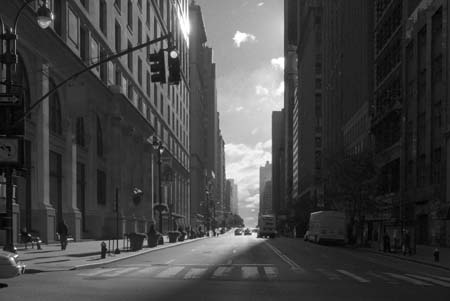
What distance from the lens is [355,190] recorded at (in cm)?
5325

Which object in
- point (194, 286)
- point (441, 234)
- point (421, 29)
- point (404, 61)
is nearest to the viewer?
point (194, 286)

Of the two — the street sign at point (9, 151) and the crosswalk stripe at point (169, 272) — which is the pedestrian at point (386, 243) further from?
the street sign at point (9, 151)

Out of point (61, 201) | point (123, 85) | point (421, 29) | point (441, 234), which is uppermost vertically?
point (421, 29)

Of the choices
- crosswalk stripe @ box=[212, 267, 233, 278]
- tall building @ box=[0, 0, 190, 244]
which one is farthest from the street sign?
crosswalk stripe @ box=[212, 267, 233, 278]

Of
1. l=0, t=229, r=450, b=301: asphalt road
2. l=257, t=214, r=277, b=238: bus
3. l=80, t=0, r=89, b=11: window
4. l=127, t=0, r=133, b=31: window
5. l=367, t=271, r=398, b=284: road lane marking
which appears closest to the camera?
l=0, t=229, r=450, b=301: asphalt road

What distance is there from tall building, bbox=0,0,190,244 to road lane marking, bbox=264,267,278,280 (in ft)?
31.9

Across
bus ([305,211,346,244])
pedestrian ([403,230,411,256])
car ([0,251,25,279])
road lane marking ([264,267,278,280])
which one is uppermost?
car ([0,251,25,279])

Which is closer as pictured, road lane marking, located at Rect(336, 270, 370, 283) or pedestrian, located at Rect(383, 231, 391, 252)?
road lane marking, located at Rect(336, 270, 370, 283)

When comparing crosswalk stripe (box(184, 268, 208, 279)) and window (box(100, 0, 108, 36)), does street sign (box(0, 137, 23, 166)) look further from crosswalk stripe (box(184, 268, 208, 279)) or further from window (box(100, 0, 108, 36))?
window (box(100, 0, 108, 36))

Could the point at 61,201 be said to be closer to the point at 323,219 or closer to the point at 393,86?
the point at 323,219

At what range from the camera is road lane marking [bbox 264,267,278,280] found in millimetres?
18812

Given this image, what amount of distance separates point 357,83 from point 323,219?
29.6 m

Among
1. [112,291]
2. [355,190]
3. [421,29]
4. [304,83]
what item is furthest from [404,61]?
[304,83]

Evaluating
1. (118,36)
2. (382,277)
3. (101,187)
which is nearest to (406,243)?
(382,277)
